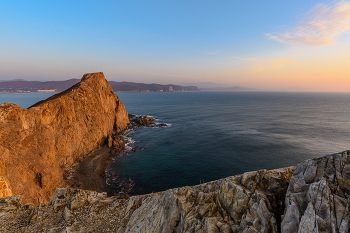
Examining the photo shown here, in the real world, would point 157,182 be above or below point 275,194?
below

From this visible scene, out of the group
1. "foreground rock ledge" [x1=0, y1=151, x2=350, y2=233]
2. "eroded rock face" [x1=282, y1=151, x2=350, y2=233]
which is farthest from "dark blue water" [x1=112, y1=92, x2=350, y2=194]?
"eroded rock face" [x1=282, y1=151, x2=350, y2=233]

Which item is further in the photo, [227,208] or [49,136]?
[49,136]

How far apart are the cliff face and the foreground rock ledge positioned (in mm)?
12105

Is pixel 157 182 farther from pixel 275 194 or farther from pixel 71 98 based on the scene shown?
pixel 71 98

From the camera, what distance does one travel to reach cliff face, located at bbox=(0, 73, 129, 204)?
3195 centimetres

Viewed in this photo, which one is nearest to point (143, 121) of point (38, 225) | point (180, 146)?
point (180, 146)

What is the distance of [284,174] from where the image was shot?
1342 centimetres

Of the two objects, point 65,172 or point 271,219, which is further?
point 65,172

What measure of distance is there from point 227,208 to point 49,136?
48457 millimetres

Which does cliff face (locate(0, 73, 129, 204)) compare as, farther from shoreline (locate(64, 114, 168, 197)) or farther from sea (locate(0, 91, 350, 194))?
sea (locate(0, 91, 350, 194))

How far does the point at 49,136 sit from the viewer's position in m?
43.4

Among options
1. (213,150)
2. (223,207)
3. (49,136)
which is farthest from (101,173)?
(223,207)

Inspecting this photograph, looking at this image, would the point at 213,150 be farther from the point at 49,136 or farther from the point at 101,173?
the point at 49,136

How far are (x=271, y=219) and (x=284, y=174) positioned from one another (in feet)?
15.7
